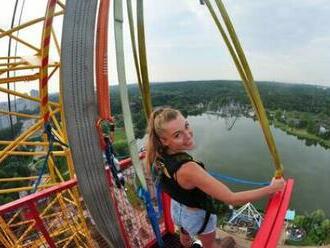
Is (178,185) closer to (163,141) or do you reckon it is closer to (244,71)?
(163,141)

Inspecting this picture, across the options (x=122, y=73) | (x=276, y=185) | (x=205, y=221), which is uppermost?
(x=122, y=73)

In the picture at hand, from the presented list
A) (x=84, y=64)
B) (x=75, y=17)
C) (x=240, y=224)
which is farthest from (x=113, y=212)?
(x=240, y=224)

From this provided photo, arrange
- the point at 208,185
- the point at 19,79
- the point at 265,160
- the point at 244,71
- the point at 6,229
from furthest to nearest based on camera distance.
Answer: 1. the point at 265,160
2. the point at 19,79
3. the point at 6,229
4. the point at 244,71
5. the point at 208,185

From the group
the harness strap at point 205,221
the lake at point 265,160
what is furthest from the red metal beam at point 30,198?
the lake at point 265,160

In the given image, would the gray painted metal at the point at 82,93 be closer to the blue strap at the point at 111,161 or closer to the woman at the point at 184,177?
the blue strap at the point at 111,161

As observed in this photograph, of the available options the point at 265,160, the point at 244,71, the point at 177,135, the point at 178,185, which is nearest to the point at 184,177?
the point at 178,185

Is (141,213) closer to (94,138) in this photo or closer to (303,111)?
(94,138)
